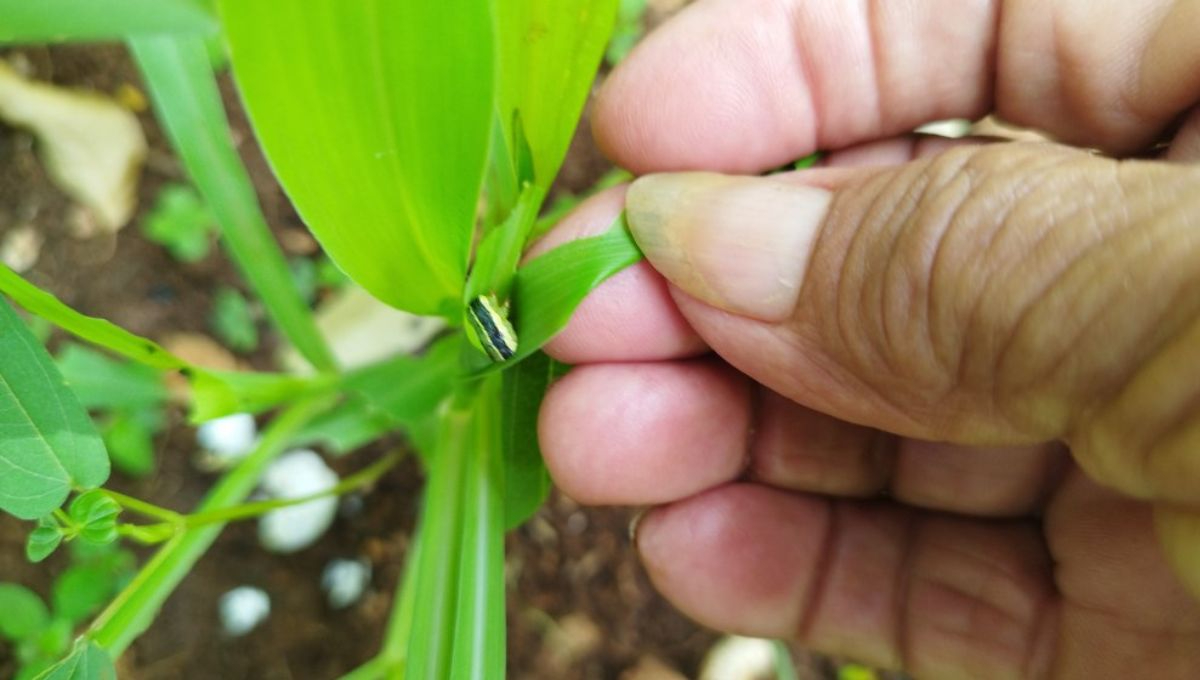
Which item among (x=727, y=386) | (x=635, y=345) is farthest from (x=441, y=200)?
(x=727, y=386)

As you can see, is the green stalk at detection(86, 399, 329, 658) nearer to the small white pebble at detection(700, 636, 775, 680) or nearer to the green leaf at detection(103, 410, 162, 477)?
the green leaf at detection(103, 410, 162, 477)

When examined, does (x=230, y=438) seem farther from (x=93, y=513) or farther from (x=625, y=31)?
(x=625, y=31)

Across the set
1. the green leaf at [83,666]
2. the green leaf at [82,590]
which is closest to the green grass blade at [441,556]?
the green leaf at [83,666]

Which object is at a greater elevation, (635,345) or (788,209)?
(788,209)

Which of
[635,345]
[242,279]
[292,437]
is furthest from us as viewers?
[242,279]

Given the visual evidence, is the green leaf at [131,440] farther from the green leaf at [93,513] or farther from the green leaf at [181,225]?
the green leaf at [93,513]

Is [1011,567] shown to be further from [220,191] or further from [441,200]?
[220,191]

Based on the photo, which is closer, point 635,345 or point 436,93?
point 436,93
